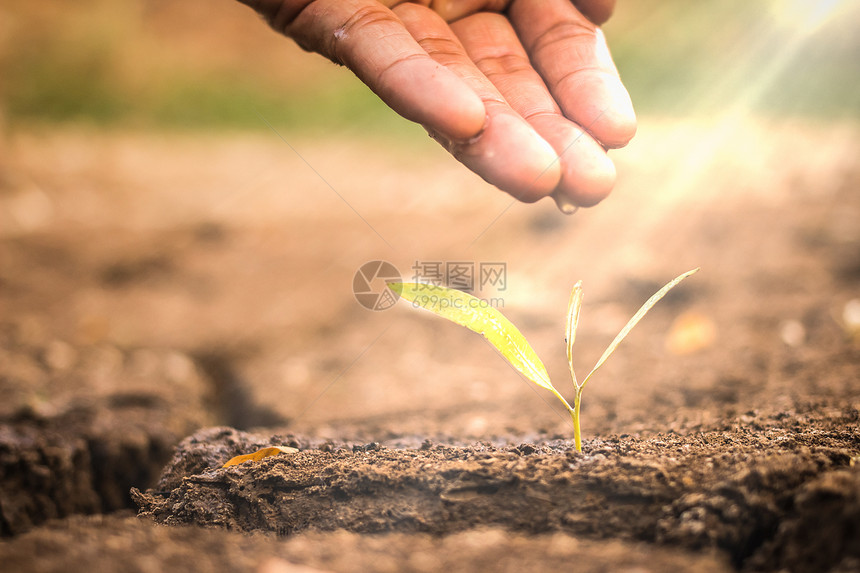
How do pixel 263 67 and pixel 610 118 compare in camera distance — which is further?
pixel 263 67

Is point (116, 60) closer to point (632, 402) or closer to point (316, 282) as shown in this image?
point (316, 282)

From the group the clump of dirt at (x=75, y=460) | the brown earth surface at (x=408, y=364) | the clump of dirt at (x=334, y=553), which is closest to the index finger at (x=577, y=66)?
the brown earth surface at (x=408, y=364)

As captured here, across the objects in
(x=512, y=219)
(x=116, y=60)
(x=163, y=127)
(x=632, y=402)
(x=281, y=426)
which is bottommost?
(x=281, y=426)

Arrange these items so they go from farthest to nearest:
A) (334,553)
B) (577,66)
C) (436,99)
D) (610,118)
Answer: (577,66) < (610,118) < (436,99) < (334,553)

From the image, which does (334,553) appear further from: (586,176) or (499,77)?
(499,77)

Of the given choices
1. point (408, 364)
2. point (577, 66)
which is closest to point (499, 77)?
point (577, 66)

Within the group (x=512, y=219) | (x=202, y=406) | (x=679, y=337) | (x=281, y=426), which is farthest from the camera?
(x=512, y=219)

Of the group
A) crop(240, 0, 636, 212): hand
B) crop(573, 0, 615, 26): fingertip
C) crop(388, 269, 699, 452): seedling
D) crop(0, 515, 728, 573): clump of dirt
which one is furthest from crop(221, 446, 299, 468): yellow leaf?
crop(573, 0, 615, 26): fingertip

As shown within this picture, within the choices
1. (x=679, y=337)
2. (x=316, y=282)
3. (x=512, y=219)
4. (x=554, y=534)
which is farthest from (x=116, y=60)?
(x=554, y=534)
